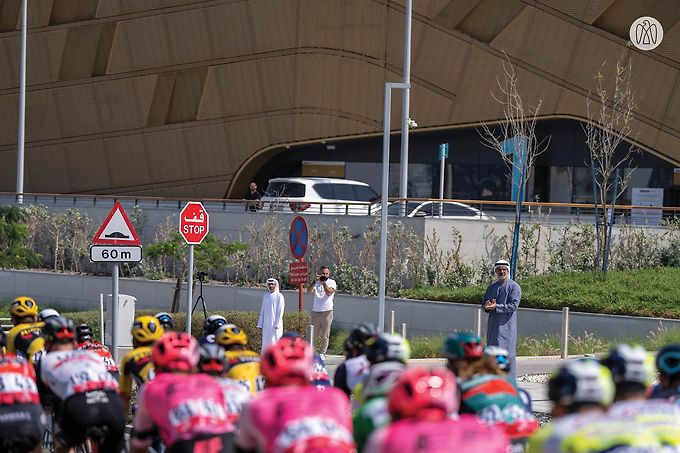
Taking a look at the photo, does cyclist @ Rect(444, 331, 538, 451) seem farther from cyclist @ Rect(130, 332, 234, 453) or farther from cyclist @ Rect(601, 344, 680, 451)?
cyclist @ Rect(130, 332, 234, 453)

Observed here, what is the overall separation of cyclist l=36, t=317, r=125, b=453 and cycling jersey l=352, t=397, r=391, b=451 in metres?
2.58

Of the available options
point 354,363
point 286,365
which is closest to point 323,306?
point 354,363

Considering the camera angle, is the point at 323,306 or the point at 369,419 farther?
→ the point at 323,306

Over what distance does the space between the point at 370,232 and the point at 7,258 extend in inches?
423

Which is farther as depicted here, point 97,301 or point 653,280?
Answer: point 97,301

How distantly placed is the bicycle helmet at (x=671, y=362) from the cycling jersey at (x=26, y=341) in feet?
19.2

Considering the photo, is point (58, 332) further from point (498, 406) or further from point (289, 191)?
point (289, 191)

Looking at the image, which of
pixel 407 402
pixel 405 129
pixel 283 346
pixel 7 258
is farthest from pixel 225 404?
pixel 7 258

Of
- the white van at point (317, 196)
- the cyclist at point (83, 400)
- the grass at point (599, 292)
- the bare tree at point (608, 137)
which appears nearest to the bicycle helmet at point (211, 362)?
the cyclist at point (83, 400)

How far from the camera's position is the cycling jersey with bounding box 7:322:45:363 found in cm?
1139

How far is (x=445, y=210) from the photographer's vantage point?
30.4 meters

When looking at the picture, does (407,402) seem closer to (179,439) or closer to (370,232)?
(179,439)

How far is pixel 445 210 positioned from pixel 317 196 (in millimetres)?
5598

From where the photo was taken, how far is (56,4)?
146 ft
